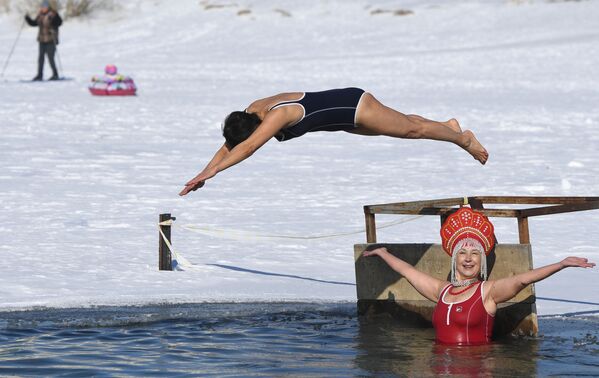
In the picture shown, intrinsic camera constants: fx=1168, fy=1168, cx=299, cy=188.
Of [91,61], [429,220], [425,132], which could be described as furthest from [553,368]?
[91,61]

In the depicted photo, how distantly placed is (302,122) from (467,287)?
1526 millimetres

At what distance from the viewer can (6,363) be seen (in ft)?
22.7

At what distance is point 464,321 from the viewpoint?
7.57 m

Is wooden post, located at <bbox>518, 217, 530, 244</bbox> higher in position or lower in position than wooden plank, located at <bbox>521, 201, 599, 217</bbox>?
lower

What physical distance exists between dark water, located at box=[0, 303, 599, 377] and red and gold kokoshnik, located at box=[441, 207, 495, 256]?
70cm

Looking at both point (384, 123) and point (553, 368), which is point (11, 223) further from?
point (553, 368)

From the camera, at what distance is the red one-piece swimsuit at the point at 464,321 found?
754cm

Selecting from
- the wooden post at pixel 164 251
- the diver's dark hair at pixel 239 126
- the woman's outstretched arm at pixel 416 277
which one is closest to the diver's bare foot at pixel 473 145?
the woman's outstretched arm at pixel 416 277

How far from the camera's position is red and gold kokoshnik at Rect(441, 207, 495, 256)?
24.6ft

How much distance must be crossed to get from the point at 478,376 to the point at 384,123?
80.2 inches

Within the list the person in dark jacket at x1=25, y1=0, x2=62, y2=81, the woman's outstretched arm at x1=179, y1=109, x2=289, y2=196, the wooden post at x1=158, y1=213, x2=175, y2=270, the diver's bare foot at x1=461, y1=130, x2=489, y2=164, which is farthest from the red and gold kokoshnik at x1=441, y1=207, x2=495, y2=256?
the person in dark jacket at x1=25, y1=0, x2=62, y2=81

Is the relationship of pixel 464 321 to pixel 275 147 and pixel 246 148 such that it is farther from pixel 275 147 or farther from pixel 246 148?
pixel 275 147

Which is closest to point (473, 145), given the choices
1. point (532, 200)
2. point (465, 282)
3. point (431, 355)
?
point (532, 200)

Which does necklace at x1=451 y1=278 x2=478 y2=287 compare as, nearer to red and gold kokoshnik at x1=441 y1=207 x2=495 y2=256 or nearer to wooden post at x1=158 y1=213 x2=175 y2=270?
red and gold kokoshnik at x1=441 y1=207 x2=495 y2=256
